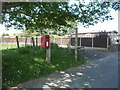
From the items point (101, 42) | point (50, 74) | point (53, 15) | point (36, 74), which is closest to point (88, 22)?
point (53, 15)

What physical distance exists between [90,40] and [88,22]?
10.4m

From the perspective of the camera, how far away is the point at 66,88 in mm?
3426

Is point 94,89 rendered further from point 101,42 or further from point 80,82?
point 101,42

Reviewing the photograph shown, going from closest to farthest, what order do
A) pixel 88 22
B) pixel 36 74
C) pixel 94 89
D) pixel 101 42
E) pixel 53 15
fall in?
pixel 94 89, pixel 36 74, pixel 53 15, pixel 88 22, pixel 101 42

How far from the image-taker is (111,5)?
18.5 feet


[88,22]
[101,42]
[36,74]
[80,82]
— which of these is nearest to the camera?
[80,82]

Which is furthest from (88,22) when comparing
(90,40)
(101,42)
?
(90,40)

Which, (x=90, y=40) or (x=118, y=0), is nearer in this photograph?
(x=118, y=0)

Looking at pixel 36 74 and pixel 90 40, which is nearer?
pixel 36 74

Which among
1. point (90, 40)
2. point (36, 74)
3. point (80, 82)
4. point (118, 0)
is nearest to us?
point (80, 82)

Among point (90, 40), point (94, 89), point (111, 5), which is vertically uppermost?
point (111, 5)

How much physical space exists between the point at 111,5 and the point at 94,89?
415cm

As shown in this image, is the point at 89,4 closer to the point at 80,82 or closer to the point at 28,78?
the point at 80,82

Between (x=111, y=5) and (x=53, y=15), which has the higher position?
(x=111, y=5)
